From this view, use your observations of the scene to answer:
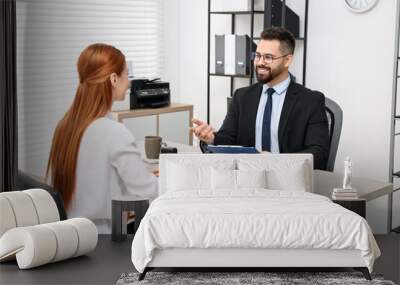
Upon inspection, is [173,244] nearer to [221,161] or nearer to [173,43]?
[221,161]

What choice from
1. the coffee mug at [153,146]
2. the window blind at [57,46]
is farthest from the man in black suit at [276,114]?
the window blind at [57,46]

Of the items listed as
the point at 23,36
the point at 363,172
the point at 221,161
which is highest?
the point at 23,36

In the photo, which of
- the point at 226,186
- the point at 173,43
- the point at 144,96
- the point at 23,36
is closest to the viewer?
the point at 226,186

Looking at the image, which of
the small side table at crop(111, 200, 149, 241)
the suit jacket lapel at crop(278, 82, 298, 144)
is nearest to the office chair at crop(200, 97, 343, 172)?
the suit jacket lapel at crop(278, 82, 298, 144)

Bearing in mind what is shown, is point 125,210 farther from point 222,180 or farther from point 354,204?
point 354,204

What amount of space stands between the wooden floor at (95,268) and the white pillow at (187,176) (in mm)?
376

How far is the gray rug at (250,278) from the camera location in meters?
3.02

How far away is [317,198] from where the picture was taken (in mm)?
3348

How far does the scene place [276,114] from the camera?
14.2ft

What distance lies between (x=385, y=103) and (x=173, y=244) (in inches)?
141

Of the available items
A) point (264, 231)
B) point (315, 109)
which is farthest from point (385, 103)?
point (264, 231)

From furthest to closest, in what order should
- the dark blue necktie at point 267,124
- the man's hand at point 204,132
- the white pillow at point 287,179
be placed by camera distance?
the dark blue necktie at point 267,124, the man's hand at point 204,132, the white pillow at point 287,179

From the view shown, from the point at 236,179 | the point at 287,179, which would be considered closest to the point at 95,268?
the point at 236,179

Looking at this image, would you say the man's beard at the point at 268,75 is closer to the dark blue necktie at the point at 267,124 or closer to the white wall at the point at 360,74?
the dark blue necktie at the point at 267,124
